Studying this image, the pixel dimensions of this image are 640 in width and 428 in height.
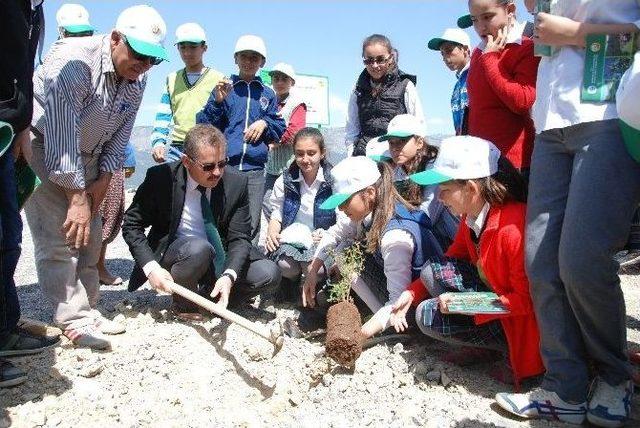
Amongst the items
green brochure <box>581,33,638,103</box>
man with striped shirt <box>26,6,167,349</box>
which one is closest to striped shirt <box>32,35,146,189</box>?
man with striped shirt <box>26,6,167,349</box>

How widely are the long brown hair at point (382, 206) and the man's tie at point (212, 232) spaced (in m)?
1.14

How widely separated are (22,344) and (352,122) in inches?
119

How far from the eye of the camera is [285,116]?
5723 mm

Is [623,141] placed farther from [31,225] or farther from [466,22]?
[31,225]

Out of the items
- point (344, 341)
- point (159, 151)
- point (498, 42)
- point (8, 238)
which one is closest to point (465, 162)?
point (498, 42)

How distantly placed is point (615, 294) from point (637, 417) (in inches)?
24.1

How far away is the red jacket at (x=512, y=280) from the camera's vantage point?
248cm

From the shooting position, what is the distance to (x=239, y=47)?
4.75 m

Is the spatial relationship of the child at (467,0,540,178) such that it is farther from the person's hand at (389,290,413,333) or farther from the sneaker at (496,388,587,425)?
the sneaker at (496,388,587,425)

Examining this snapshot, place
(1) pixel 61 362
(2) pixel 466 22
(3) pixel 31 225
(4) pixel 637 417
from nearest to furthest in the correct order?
1. (4) pixel 637 417
2. (1) pixel 61 362
3. (3) pixel 31 225
4. (2) pixel 466 22

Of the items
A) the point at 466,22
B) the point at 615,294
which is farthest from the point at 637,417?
the point at 466,22

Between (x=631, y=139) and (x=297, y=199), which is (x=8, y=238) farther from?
(x=631, y=139)

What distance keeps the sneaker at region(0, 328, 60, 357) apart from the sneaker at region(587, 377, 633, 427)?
268cm

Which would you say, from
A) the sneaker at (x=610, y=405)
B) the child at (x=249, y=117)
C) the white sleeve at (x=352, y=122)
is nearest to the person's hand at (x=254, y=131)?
the child at (x=249, y=117)
